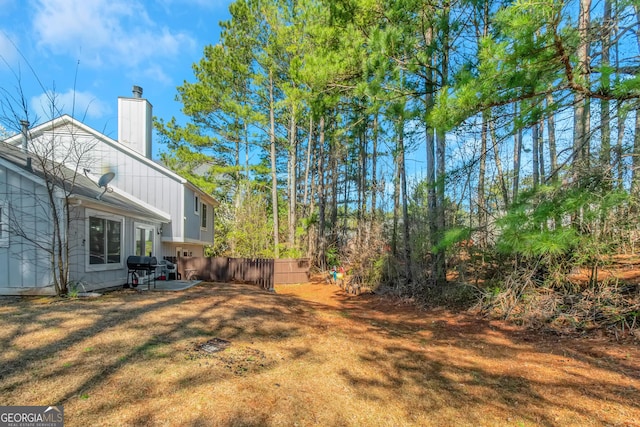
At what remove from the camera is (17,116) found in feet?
21.9

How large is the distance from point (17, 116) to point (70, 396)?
701cm

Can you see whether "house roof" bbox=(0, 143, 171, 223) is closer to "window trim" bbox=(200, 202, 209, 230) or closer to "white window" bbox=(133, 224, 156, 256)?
"white window" bbox=(133, 224, 156, 256)

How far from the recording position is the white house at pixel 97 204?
679cm

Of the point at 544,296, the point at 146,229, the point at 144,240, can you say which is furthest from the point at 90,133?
the point at 544,296

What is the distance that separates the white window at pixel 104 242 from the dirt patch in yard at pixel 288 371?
192 centimetres

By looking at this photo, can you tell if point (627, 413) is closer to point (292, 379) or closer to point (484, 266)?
point (292, 379)

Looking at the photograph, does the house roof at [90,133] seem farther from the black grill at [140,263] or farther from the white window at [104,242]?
the black grill at [140,263]

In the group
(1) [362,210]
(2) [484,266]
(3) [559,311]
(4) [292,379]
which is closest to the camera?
(4) [292,379]

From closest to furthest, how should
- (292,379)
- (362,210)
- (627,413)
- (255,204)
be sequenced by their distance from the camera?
(627,413), (292,379), (362,210), (255,204)

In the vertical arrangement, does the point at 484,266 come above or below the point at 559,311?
above

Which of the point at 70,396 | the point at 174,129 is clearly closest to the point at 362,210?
the point at 70,396

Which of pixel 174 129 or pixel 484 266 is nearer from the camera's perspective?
pixel 484 266

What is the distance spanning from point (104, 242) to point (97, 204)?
1.19 m

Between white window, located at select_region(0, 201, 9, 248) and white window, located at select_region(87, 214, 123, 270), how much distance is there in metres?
1.44
